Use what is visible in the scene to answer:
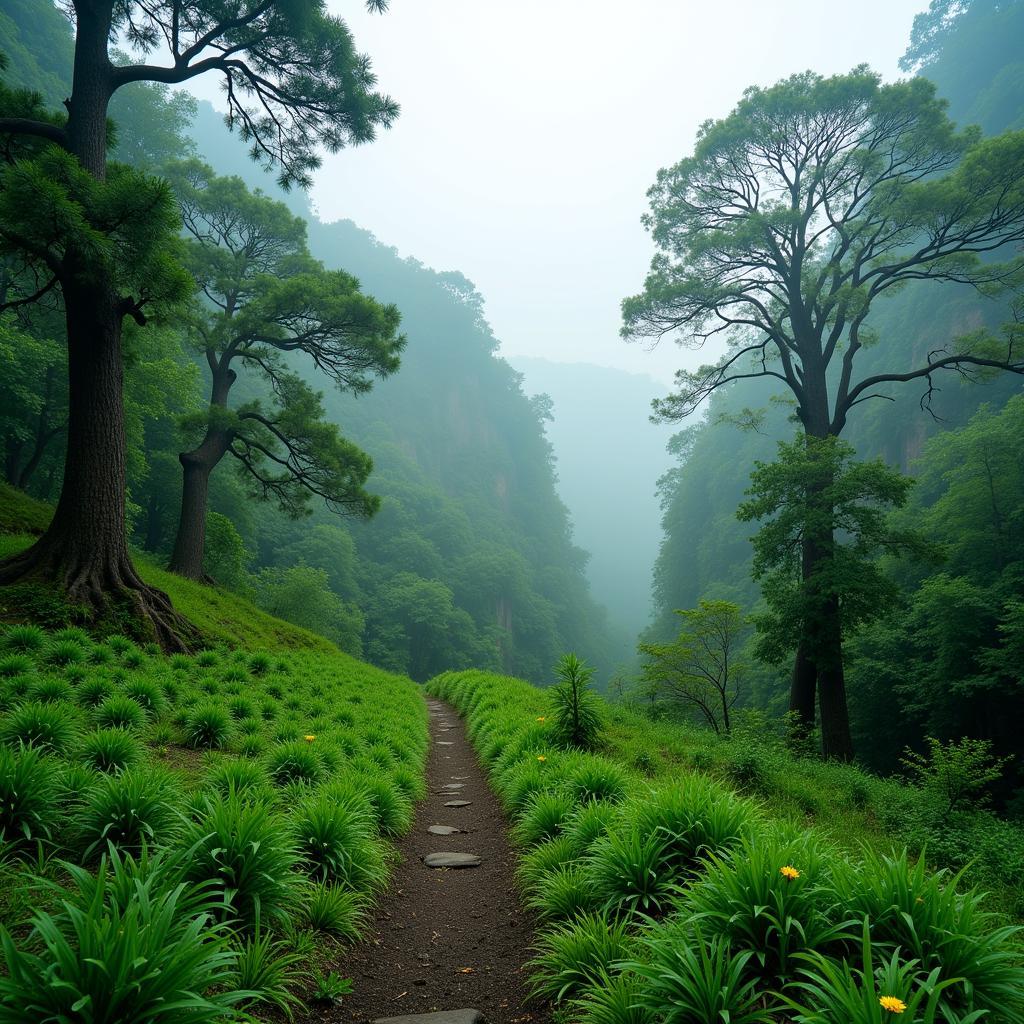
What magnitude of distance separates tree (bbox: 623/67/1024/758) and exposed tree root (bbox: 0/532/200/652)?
11.3 m

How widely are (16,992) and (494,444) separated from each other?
8360 cm

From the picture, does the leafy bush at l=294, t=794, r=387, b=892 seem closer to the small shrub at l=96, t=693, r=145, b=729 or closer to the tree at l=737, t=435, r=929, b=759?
the small shrub at l=96, t=693, r=145, b=729

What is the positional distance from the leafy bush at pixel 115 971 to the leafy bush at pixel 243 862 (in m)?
0.64

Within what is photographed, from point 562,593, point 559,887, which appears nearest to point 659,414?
point 559,887

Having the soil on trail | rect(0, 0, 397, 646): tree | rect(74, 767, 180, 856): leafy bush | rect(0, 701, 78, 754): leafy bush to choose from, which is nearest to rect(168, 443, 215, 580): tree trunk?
rect(0, 0, 397, 646): tree

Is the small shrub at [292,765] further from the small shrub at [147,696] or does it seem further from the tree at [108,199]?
the tree at [108,199]

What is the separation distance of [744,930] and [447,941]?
6.25 feet

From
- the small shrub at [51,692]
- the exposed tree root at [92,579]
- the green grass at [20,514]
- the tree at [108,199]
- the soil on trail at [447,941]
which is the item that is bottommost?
the soil on trail at [447,941]

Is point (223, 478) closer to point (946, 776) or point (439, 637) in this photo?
point (439, 637)

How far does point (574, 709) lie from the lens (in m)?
5.92

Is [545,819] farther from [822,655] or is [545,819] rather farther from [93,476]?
[93,476]

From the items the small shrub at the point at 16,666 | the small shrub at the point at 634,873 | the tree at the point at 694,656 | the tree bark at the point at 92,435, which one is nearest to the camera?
the small shrub at the point at 634,873

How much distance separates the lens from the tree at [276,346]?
508 inches

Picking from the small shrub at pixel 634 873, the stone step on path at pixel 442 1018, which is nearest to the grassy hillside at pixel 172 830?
the stone step on path at pixel 442 1018
